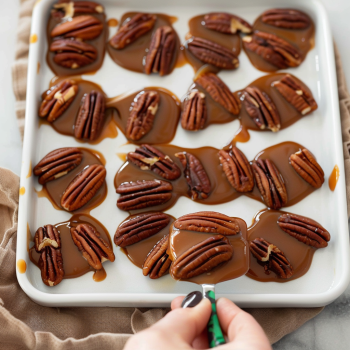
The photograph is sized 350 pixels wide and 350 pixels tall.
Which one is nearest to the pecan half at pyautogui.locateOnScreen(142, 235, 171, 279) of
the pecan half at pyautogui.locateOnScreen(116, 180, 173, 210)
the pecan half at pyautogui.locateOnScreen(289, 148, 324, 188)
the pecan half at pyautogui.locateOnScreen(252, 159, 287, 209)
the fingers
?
the pecan half at pyautogui.locateOnScreen(116, 180, 173, 210)

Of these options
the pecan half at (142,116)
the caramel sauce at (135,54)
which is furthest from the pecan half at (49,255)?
the caramel sauce at (135,54)

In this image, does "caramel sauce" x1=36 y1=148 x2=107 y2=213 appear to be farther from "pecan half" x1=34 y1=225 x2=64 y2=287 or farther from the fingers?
the fingers

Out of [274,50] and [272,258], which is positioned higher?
[274,50]

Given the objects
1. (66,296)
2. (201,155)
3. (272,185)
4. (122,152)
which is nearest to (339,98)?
(272,185)

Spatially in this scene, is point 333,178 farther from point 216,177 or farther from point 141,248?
point 141,248

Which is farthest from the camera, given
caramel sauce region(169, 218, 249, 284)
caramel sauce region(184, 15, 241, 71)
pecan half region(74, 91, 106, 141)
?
caramel sauce region(184, 15, 241, 71)

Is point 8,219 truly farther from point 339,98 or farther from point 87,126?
point 339,98

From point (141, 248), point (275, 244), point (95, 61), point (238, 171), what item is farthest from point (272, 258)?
point (95, 61)
